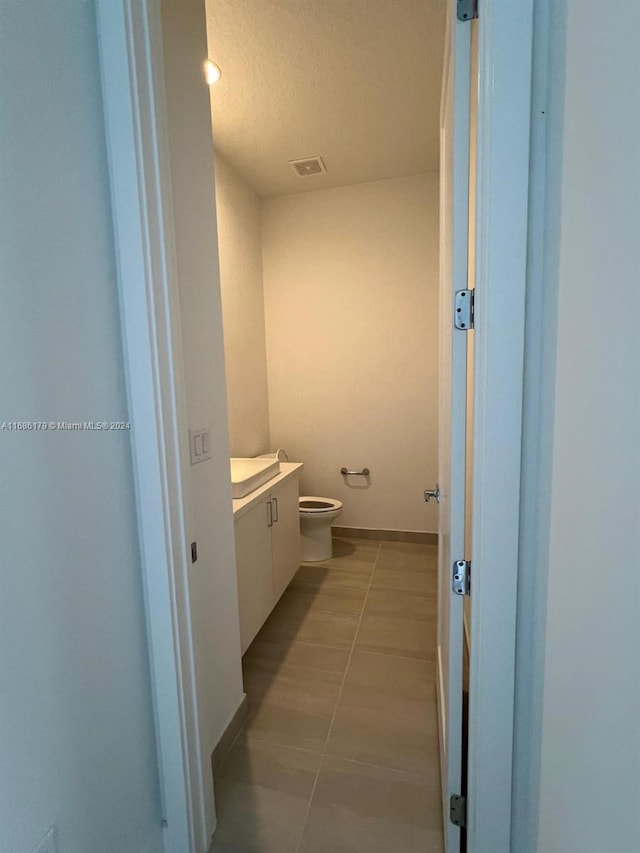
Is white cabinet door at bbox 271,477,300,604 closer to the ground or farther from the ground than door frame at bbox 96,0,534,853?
closer to the ground

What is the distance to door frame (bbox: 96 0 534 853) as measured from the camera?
69cm

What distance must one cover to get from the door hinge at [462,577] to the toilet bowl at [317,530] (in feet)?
6.76

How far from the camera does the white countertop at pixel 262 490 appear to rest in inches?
70.2

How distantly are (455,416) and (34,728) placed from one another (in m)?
1.04

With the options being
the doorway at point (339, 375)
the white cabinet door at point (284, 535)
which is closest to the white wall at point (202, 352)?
the doorway at point (339, 375)

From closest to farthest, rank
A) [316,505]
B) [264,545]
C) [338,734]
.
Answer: [338,734] → [264,545] → [316,505]

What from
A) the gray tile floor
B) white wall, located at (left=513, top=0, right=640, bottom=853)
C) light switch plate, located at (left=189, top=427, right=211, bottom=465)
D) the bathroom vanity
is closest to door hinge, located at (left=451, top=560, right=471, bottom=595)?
white wall, located at (left=513, top=0, right=640, bottom=853)

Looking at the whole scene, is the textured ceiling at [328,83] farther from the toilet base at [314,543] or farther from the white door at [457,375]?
the toilet base at [314,543]

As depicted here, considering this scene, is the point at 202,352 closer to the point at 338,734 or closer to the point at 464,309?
the point at 464,309

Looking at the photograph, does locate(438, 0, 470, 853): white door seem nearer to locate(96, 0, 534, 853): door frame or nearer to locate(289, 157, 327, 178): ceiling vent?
locate(96, 0, 534, 853): door frame

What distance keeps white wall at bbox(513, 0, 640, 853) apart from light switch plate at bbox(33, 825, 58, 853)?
0.90m

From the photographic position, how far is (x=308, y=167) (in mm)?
2811

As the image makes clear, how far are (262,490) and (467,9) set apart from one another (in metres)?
1.84

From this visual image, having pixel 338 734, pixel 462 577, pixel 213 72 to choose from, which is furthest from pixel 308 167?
pixel 338 734
